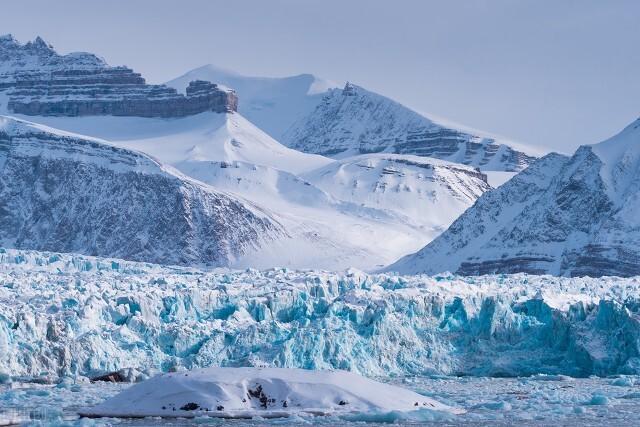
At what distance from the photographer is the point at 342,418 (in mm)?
42031

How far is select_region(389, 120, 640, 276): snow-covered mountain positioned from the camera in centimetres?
14938

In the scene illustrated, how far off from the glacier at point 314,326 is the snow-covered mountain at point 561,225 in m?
71.1

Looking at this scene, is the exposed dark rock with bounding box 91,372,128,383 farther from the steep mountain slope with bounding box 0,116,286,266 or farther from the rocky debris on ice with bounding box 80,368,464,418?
the steep mountain slope with bounding box 0,116,286,266

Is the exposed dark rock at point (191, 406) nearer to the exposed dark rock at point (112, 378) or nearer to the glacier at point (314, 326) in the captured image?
the exposed dark rock at point (112, 378)

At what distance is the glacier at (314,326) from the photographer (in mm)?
61562

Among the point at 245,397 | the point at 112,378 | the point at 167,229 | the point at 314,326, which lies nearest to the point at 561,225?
the point at 167,229

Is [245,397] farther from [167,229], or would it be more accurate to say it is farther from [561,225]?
[167,229]

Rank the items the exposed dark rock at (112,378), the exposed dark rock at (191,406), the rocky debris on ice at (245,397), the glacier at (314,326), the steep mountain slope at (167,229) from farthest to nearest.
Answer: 1. the steep mountain slope at (167,229)
2. the glacier at (314,326)
3. the exposed dark rock at (112,378)
4. the rocky debris on ice at (245,397)
5. the exposed dark rock at (191,406)

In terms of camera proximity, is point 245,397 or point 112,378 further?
point 112,378

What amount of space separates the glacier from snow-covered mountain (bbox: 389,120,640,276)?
233 feet

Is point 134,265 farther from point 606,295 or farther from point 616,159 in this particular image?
point 616,159

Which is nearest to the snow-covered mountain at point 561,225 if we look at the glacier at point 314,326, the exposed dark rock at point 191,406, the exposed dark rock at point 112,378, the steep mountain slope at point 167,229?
the steep mountain slope at point 167,229

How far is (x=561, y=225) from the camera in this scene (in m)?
160

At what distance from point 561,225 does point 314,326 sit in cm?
9667
